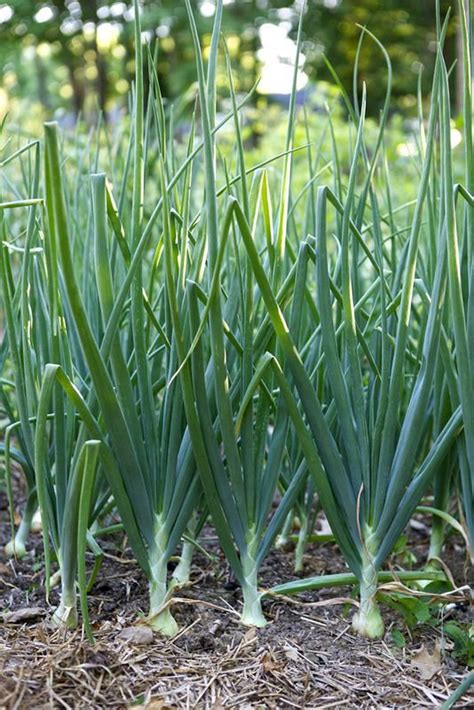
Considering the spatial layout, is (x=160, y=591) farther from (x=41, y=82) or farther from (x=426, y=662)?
(x=41, y=82)

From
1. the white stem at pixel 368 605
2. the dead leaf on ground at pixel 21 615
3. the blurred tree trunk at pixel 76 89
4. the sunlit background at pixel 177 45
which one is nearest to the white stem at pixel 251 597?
the white stem at pixel 368 605

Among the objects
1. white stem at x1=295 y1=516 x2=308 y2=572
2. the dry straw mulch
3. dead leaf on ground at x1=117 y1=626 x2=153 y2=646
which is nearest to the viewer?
the dry straw mulch

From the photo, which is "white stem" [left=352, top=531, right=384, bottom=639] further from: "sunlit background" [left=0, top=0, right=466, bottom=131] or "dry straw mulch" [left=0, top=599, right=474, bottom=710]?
"sunlit background" [left=0, top=0, right=466, bottom=131]

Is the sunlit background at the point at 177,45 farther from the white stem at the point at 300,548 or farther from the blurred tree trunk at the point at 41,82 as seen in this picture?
the white stem at the point at 300,548

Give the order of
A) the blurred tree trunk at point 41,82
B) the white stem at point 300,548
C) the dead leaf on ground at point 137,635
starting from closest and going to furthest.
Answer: the dead leaf on ground at point 137,635, the white stem at point 300,548, the blurred tree trunk at point 41,82

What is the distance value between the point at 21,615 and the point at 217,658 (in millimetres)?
286

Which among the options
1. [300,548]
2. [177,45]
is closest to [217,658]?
[300,548]

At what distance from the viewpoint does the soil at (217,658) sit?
84 cm

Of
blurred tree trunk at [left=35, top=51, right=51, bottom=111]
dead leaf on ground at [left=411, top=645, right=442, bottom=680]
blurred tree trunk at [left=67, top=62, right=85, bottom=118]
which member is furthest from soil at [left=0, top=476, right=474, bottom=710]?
blurred tree trunk at [left=35, top=51, right=51, bottom=111]

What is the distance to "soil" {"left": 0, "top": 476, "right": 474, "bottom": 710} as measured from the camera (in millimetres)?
842

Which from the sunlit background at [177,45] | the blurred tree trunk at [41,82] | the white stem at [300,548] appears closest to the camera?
the white stem at [300,548]

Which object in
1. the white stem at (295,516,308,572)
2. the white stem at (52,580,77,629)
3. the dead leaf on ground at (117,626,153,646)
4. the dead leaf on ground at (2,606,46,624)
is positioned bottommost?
the white stem at (295,516,308,572)

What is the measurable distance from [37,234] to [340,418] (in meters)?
0.59

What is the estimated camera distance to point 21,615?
1.01 meters
